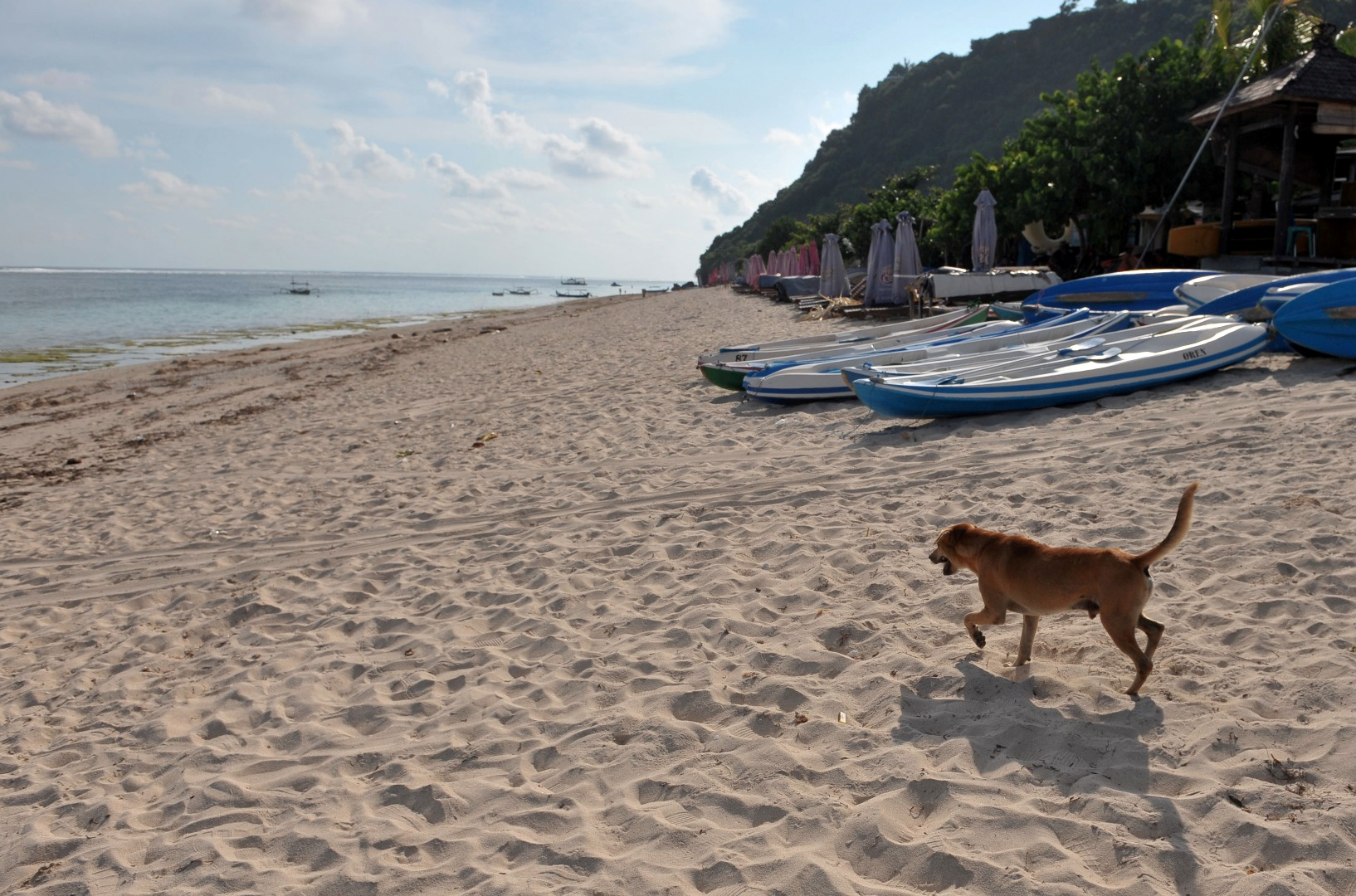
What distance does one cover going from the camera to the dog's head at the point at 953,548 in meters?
3.31

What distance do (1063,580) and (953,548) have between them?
0.47 m

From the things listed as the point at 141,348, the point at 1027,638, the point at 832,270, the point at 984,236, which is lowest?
the point at 1027,638

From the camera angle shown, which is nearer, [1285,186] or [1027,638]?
[1027,638]

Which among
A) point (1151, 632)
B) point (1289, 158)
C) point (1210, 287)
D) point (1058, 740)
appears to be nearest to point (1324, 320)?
point (1210, 287)

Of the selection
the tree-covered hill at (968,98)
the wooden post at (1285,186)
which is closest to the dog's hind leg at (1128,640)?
the wooden post at (1285,186)

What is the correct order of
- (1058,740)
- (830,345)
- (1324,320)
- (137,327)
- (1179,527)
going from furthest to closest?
(137,327) < (830,345) < (1324,320) < (1058,740) < (1179,527)

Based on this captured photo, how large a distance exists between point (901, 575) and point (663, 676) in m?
1.41

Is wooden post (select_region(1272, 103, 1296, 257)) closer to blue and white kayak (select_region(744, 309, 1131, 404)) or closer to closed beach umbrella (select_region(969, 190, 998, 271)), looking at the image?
closed beach umbrella (select_region(969, 190, 998, 271))

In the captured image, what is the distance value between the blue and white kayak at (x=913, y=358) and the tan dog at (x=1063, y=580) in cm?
522

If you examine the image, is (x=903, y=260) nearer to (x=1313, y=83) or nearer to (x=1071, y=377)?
(x=1313, y=83)

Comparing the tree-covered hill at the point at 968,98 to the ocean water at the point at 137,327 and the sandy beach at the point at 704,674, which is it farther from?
the sandy beach at the point at 704,674

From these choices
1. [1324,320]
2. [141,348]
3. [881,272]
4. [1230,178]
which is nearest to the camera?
[1324,320]

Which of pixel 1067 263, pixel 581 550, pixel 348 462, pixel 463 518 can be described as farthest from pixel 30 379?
pixel 1067 263

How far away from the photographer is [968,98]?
89.5 meters
